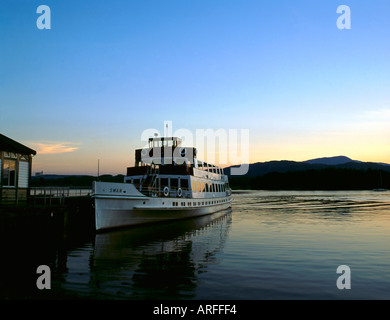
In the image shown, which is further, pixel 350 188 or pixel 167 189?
pixel 350 188

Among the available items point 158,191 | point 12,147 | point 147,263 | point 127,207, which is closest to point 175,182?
point 158,191

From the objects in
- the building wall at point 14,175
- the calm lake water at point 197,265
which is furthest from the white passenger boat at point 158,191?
the building wall at point 14,175

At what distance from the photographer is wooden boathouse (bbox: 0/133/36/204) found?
22.9 metres

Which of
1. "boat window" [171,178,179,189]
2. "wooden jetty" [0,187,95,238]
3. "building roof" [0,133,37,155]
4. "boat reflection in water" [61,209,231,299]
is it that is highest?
"building roof" [0,133,37,155]

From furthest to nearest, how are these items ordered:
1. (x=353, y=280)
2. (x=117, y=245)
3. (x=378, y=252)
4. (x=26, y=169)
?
(x=26, y=169) → (x=117, y=245) → (x=378, y=252) → (x=353, y=280)

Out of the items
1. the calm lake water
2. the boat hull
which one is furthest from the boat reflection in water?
the boat hull

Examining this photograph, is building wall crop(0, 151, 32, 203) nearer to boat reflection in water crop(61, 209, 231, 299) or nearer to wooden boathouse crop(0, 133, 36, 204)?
wooden boathouse crop(0, 133, 36, 204)

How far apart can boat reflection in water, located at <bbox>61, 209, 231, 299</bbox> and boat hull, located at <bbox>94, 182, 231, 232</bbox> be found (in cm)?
85

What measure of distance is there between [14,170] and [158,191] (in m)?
11.0

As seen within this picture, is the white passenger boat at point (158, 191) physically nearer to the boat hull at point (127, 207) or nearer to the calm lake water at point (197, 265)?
the boat hull at point (127, 207)
